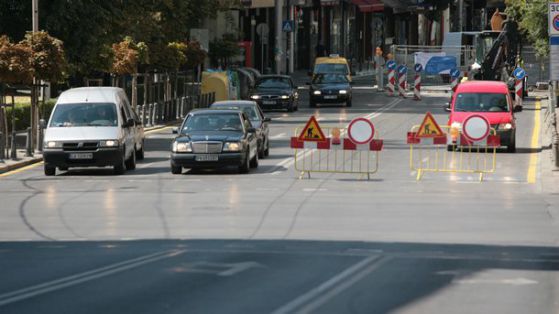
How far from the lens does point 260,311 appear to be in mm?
13227

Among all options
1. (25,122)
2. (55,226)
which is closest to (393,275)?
(55,226)

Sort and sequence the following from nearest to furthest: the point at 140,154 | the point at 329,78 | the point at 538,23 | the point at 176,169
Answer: the point at 176,169, the point at 140,154, the point at 538,23, the point at 329,78

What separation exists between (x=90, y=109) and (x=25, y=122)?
45.7 feet

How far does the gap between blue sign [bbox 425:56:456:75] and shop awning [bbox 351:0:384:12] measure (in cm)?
2634

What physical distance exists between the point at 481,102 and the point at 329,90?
2420cm

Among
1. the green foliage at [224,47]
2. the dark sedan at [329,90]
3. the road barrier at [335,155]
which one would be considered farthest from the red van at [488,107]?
the green foliage at [224,47]

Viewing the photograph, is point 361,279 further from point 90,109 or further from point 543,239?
point 90,109

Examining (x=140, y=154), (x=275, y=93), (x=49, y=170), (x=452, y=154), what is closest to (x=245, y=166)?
(x=49, y=170)

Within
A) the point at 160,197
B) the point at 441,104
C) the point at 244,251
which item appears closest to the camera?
the point at 244,251

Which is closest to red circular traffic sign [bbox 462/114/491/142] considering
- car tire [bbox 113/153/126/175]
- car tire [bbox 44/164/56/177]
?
car tire [bbox 113/153/126/175]

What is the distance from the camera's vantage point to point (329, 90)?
205 feet

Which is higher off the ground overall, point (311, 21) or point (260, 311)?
point (311, 21)

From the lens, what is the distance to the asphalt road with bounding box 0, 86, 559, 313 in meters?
14.2

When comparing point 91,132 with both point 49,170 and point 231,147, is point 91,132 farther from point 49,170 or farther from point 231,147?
point 231,147
